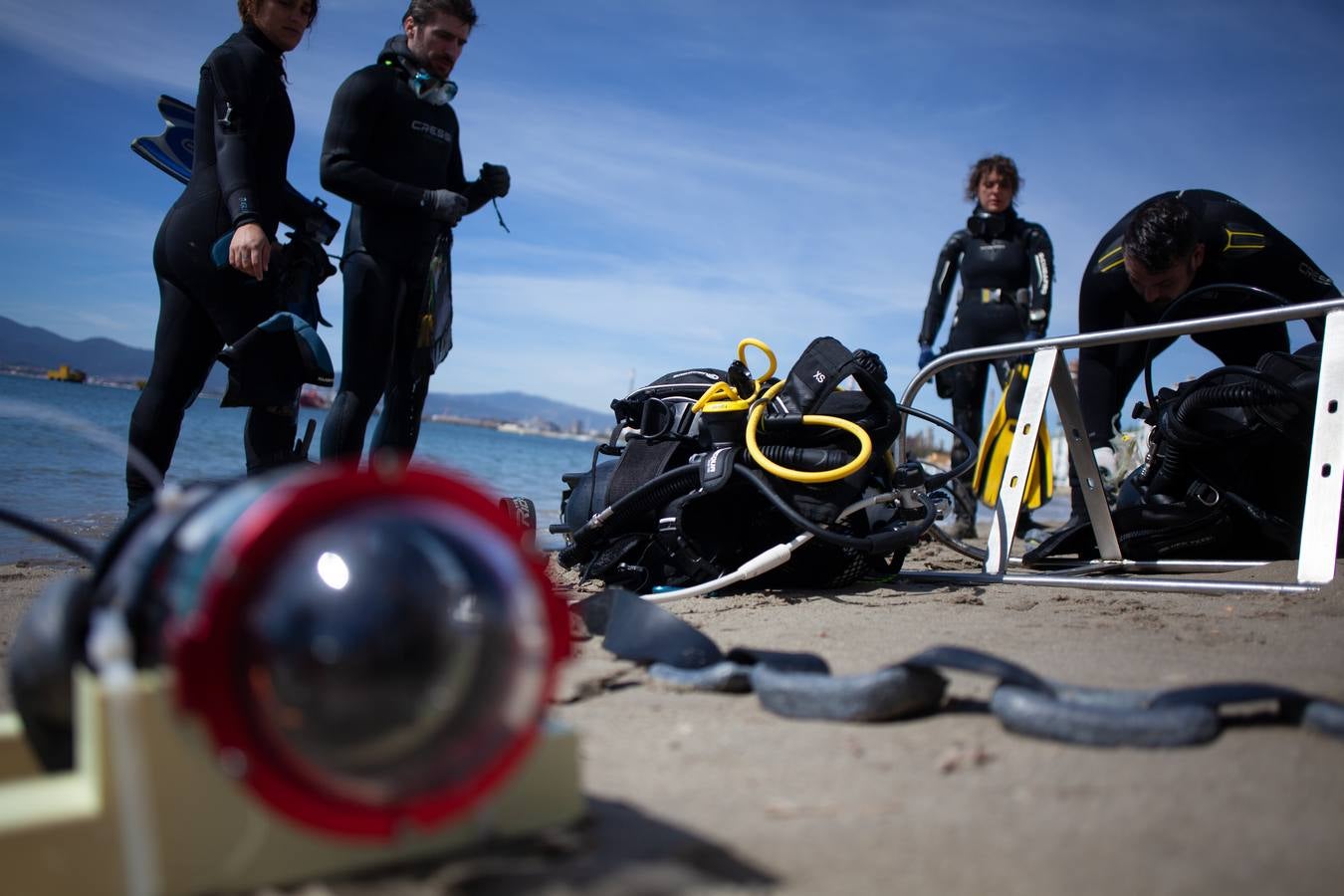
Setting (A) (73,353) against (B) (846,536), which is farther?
(A) (73,353)

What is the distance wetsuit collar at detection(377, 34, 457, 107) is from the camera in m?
3.99

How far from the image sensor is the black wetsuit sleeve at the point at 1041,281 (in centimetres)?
630

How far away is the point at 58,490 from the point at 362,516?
26.0 feet

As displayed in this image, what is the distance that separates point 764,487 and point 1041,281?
13.1 ft

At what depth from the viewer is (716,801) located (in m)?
1.39

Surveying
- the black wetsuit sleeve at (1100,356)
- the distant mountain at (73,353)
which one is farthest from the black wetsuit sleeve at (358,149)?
the distant mountain at (73,353)

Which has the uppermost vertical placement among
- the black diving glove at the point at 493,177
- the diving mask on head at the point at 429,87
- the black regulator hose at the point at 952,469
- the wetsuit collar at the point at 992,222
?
the wetsuit collar at the point at 992,222

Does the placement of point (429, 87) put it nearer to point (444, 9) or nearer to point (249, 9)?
point (444, 9)

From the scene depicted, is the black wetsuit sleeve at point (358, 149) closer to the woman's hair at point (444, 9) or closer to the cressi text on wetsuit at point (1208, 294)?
the woman's hair at point (444, 9)

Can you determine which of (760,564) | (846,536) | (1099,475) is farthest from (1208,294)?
(760,564)

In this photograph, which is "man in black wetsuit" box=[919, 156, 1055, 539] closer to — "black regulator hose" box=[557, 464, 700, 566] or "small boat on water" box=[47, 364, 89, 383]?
"black regulator hose" box=[557, 464, 700, 566]

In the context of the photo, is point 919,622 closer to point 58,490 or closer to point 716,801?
point 716,801

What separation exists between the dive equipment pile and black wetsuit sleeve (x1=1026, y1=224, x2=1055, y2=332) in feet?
10.2

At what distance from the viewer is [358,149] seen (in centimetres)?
385
